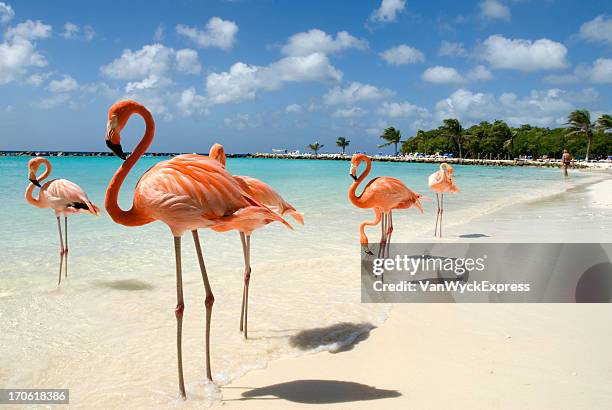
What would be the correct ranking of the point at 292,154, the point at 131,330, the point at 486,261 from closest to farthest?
the point at 131,330
the point at 486,261
the point at 292,154

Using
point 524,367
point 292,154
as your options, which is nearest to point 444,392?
point 524,367

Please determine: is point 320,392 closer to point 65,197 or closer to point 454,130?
point 65,197

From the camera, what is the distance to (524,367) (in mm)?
3508

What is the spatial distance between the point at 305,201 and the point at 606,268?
1265 cm

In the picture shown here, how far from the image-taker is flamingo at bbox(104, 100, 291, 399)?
3137mm

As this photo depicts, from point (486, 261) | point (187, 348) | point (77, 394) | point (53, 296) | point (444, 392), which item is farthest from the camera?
point (486, 261)

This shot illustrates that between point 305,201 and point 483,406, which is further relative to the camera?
point 305,201

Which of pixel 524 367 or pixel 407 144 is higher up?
pixel 407 144

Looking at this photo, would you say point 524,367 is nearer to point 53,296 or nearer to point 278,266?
point 278,266

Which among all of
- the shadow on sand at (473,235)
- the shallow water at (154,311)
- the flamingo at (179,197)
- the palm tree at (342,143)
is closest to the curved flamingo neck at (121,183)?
the flamingo at (179,197)

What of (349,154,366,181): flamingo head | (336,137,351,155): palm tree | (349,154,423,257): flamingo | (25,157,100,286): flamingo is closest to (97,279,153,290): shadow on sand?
(25,157,100,286): flamingo

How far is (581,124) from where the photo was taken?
69938 millimetres

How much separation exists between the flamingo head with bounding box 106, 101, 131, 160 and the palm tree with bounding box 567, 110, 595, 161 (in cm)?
7888

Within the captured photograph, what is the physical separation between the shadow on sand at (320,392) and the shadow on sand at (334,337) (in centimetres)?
66
